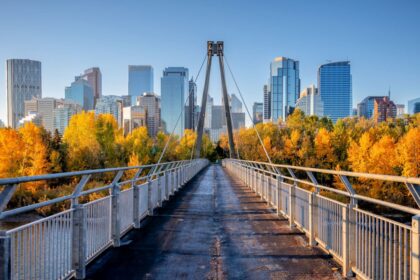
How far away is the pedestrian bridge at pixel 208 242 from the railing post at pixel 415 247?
0.04 feet

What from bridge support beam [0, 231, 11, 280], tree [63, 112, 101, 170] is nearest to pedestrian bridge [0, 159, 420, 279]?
bridge support beam [0, 231, 11, 280]

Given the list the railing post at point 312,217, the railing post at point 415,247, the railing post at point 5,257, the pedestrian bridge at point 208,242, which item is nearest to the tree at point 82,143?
the pedestrian bridge at point 208,242

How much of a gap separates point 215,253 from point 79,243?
2.33m

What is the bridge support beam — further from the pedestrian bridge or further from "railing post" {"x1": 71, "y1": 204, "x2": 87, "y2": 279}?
"railing post" {"x1": 71, "y1": 204, "x2": 87, "y2": 279}

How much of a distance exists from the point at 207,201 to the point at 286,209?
5.17m

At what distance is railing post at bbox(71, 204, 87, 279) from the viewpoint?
16.9 ft

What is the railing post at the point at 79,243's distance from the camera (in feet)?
16.9

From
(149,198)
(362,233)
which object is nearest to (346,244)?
(362,233)

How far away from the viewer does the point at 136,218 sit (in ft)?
29.0

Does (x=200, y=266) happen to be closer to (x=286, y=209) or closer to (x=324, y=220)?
(x=324, y=220)

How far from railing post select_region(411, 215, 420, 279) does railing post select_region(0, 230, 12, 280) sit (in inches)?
145

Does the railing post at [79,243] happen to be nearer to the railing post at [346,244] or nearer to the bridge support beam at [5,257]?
the bridge support beam at [5,257]

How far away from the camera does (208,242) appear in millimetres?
7328

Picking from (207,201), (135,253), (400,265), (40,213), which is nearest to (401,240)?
(400,265)
